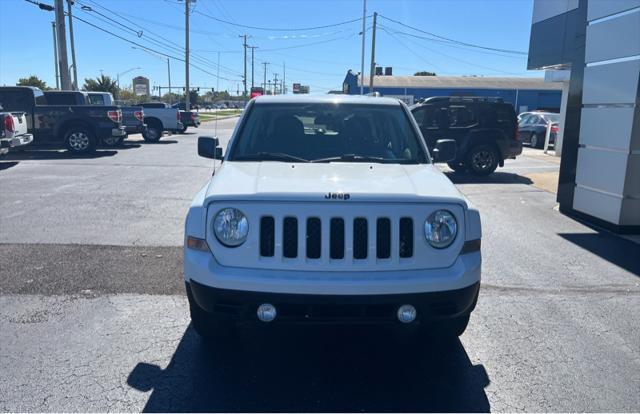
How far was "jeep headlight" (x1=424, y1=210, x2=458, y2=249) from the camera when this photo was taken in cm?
328

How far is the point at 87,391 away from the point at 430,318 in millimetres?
2156

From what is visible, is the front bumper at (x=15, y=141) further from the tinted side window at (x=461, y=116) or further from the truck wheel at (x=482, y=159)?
the truck wheel at (x=482, y=159)

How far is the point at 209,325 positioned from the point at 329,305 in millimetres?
962

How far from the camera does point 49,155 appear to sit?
16.8 meters

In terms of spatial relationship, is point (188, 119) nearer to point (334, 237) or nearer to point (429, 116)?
point (429, 116)

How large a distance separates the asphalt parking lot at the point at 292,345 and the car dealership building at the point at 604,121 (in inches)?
37.1

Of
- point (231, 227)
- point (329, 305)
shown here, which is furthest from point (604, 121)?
point (231, 227)

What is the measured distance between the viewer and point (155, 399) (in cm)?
315

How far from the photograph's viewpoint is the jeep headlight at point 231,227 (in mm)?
3203

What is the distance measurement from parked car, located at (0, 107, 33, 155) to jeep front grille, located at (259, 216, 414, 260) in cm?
1173

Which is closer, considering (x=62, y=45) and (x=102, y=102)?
(x=102, y=102)

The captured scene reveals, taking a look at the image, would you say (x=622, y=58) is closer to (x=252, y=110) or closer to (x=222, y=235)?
(x=252, y=110)

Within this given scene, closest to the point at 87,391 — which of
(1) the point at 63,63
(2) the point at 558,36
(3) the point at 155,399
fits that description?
(3) the point at 155,399

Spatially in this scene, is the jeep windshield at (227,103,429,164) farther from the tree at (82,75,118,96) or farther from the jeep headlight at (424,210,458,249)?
the tree at (82,75,118,96)
